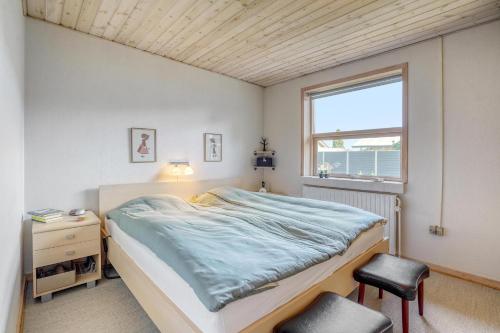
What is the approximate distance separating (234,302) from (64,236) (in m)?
1.82

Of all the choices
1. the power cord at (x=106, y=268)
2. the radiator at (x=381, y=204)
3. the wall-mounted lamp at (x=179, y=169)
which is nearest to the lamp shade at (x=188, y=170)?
the wall-mounted lamp at (x=179, y=169)

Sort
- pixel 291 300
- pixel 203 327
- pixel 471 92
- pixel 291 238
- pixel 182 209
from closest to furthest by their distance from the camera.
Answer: pixel 203 327, pixel 291 300, pixel 291 238, pixel 471 92, pixel 182 209

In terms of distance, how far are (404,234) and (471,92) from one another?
5.28 feet

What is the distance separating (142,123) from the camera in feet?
10.1

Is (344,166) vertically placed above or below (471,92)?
below

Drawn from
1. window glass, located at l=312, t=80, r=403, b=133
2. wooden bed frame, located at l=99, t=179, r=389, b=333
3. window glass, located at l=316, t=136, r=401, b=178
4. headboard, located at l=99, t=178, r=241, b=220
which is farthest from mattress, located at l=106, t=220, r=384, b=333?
window glass, located at l=312, t=80, r=403, b=133

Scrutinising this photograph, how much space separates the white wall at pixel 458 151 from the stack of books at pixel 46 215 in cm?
355

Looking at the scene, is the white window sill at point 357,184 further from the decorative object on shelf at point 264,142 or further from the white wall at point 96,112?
the white wall at point 96,112

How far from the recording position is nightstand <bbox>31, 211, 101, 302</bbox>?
2084 mm

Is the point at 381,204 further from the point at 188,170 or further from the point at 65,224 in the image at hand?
the point at 65,224

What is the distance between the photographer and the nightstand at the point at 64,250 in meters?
2.08

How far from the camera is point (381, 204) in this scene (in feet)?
9.93

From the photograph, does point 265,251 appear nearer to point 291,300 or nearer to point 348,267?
point 291,300

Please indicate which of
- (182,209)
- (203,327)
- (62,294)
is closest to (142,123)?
(182,209)
